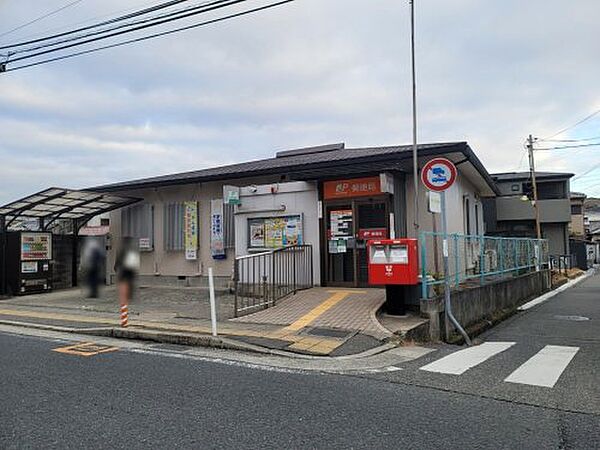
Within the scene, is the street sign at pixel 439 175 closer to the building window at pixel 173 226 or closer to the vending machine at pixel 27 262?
the building window at pixel 173 226

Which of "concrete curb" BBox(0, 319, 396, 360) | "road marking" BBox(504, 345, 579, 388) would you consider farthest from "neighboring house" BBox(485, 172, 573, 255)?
"concrete curb" BBox(0, 319, 396, 360)

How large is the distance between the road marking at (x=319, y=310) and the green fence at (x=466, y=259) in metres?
1.98

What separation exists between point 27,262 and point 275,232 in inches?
331

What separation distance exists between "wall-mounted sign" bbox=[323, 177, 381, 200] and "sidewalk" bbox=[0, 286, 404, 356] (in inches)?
97.2

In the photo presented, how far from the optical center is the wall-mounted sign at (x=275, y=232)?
42.8 ft

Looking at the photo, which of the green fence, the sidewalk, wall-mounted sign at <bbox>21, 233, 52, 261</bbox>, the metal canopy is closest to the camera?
the sidewalk

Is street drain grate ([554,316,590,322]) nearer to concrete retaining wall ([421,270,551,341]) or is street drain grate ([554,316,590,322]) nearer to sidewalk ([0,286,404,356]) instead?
concrete retaining wall ([421,270,551,341])

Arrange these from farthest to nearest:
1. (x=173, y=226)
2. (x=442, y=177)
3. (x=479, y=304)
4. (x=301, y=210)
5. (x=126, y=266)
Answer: (x=173, y=226), (x=301, y=210), (x=479, y=304), (x=442, y=177), (x=126, y=266)

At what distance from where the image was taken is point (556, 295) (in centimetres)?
1825

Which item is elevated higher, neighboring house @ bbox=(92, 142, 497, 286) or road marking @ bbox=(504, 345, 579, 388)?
neighboring house @ bbox=(92, 142, 497, 286)

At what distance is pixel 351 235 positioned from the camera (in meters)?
12.3

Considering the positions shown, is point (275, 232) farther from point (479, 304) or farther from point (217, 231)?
point (479, 304)

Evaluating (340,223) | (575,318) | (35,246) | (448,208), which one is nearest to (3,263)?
(35,246)

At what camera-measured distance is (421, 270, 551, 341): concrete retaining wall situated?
8.79 metres
